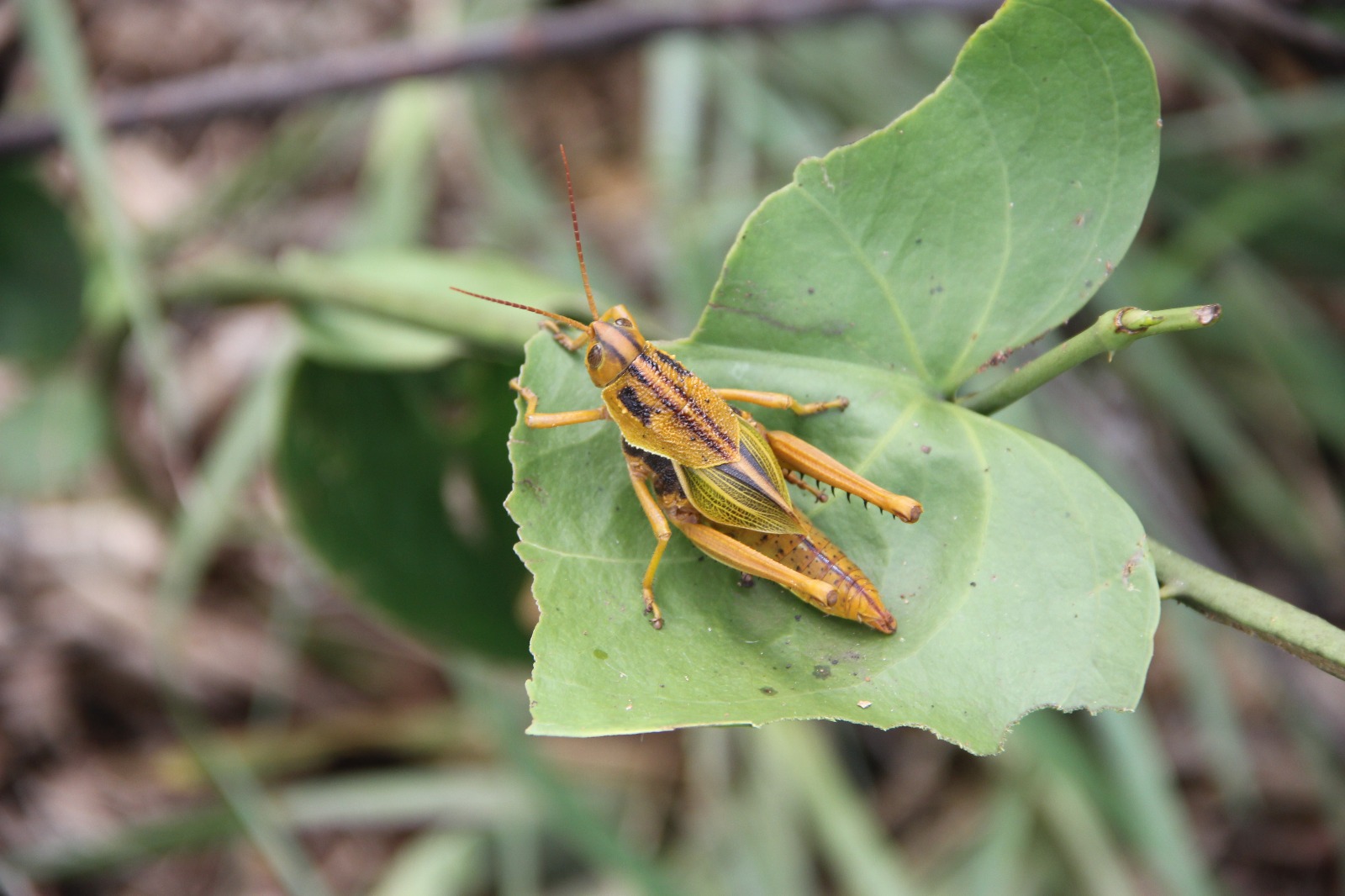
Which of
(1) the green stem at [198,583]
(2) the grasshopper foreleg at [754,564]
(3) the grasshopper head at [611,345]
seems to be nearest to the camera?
(2) the grasshopper foreleg at [754,564]

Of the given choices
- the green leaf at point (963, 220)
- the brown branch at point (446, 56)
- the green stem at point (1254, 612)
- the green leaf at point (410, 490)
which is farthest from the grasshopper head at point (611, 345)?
the brown branch at point (446, 56)

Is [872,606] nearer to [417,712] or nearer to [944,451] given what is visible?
[944,451]

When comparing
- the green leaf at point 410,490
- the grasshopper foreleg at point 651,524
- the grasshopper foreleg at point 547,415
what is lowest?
the green leaf at point 410,490

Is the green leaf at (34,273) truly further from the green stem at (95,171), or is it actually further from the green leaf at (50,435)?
the green stem at (95,171)

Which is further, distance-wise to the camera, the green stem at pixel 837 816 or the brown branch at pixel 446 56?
the green stem at pixel 837 816

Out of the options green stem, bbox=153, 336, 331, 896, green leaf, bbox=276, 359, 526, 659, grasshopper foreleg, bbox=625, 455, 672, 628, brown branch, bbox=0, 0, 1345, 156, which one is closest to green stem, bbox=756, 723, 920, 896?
green leaf, bbox=276, 359, 526, 659

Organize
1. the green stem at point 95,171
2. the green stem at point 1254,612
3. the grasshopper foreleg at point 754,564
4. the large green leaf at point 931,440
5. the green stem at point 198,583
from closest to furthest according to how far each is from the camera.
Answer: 1. the green stem at point 1254,612
2. the large green leaf at point 931,440
3. the grasshopper foreleg at point 754,564
4. the green stem at point 95,171
5. the green stem at point 198,583
